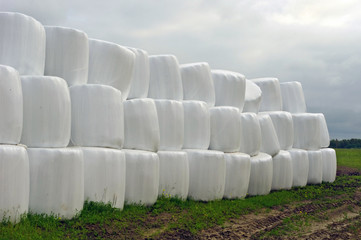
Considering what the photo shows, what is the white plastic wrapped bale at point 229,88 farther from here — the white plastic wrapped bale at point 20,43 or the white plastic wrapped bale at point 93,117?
the white plastic wrapped bale at point 20,43

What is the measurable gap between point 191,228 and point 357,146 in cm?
3473

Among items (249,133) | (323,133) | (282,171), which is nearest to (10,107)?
(249,133)

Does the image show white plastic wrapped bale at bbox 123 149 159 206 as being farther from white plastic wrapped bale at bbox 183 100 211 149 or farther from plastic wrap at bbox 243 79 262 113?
plastic wrap at bbox 243 79 262 113

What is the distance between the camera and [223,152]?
44.3 feet

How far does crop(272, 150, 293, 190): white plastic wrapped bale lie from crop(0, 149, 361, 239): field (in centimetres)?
100

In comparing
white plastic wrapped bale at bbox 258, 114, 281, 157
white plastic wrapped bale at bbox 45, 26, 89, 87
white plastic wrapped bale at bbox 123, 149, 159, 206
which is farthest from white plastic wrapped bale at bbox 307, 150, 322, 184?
white plastic wrapped bale at bbox 45, 26, 89, 87

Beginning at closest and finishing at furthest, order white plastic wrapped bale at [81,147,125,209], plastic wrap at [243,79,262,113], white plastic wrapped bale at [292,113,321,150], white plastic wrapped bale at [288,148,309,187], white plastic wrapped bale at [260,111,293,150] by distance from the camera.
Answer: white plastic wrapped bale at [81,147,125,209]
plastic wrap at [243,79,262,113]
white plastic wrapped bale at [260,111,293,150]
white plastic wrapped bale at [288,148,309,187]
white plastic wrapped bale at [292,113,321,150]

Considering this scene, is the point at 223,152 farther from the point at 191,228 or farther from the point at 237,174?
the point at 191,228

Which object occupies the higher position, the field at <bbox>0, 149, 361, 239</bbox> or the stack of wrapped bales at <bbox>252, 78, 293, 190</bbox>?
the stack of wrapped bales at <bbox>252, 78, 293, 190</bbox>

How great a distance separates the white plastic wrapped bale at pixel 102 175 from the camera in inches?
A: 384

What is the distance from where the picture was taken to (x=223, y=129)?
45.4 ft

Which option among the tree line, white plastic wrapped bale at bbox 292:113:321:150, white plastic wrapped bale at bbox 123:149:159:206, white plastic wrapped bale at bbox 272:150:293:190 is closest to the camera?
white plastic wrapped bale at bbox 123:149:159:206

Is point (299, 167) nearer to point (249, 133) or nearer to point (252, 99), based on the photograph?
point (252, 99)

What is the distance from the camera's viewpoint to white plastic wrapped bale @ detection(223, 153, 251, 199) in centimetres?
1372
